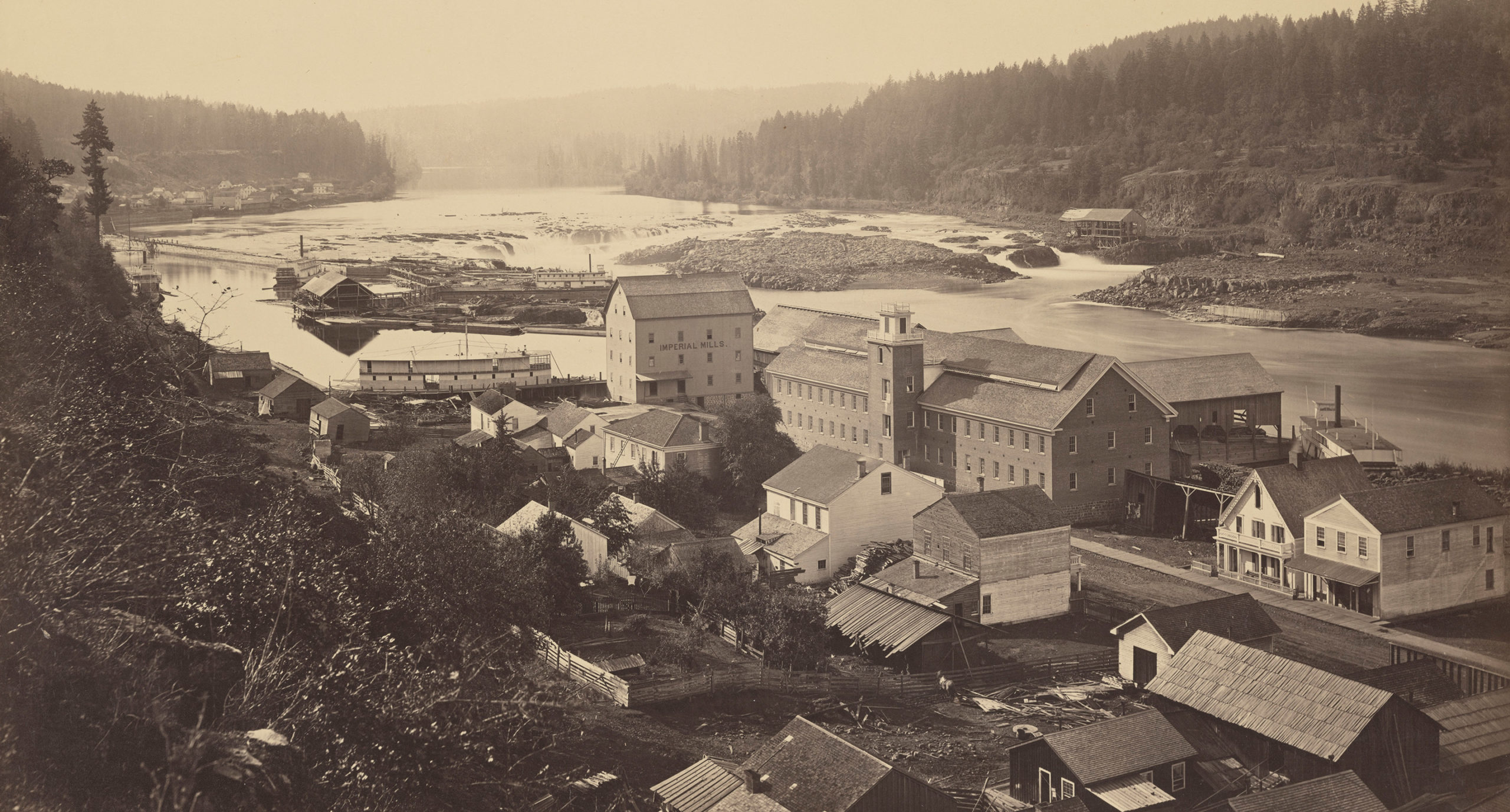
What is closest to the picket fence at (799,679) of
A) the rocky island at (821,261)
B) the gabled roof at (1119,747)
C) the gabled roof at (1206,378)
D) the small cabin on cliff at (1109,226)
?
the gabled roof at (1119,747)

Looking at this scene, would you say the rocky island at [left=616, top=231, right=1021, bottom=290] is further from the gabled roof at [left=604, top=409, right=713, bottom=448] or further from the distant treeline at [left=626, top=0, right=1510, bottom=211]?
the gabled roof at [left=604, top=409, right=713, bottom=448]

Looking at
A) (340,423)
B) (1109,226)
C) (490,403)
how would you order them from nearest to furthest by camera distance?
(340,423)
(490,403)
(1109,226)

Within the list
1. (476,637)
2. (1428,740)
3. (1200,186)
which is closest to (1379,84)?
(1200,186)

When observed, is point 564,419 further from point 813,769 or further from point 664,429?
point 813,769

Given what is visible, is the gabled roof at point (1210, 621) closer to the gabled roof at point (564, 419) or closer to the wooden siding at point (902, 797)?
the wooden siding at point (902, 797)

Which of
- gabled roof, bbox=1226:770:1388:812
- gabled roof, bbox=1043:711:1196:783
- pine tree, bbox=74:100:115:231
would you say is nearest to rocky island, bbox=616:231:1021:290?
pine tree, bbox=74:100:115:231

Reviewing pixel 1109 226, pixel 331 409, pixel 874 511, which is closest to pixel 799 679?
pixel 874 511
